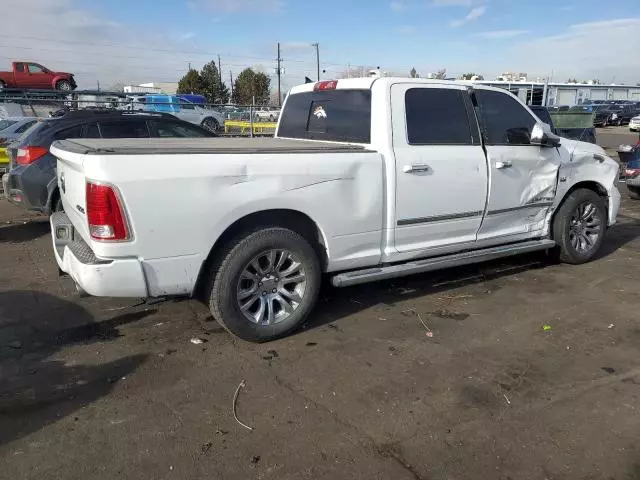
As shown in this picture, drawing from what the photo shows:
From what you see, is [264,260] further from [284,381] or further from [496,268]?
[496,268]

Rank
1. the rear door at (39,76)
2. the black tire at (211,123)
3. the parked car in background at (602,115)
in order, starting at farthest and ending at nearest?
the parked car in background at (602,115)
the rear door at (39,76)
the black tire at (211,123)

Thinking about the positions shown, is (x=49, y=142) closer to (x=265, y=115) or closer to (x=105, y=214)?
(x=105, y=214)

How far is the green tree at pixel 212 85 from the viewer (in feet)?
189

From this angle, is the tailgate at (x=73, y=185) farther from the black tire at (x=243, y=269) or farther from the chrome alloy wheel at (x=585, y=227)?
the chrome alloy wheel at (x=585, y=227)

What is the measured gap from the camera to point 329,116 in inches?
205

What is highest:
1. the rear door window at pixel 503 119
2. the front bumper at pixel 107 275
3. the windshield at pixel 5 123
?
the rear door window at pixel 503 119

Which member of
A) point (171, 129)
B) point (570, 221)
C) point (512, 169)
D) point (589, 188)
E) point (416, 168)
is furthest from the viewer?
point (171, 129)

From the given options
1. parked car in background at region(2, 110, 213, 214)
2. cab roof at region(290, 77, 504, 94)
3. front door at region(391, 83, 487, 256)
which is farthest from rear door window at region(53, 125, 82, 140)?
front door at region(391, 83, 487, 256)

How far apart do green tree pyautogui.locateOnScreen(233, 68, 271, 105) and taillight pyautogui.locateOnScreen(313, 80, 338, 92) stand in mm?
53259

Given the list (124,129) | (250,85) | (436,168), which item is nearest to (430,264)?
(436,168)

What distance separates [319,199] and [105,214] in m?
1.52

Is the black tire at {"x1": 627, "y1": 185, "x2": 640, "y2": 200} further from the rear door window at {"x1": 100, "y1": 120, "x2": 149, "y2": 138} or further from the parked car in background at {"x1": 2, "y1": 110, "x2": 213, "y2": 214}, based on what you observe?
the rear door window at {"x1": 100, "y1": 120, "x2": 149, "y2": 138}

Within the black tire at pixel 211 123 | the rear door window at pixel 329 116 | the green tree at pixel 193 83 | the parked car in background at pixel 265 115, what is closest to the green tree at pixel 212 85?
the green tree at pixel 193 83

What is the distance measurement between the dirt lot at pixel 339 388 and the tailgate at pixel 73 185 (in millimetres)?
962
